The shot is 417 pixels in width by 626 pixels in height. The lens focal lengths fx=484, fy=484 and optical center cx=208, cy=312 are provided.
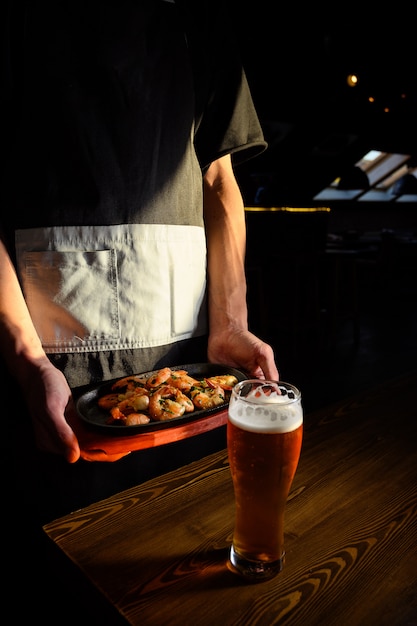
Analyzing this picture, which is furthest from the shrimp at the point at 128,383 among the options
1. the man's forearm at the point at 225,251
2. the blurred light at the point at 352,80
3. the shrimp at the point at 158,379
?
the blurred light at the point at 352,80

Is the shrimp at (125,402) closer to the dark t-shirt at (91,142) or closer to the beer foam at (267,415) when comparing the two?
the dark t-shirt at (91,142)

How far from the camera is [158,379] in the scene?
116 centimetres

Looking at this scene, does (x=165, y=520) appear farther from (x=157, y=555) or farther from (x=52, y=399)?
(x=52, y=399)

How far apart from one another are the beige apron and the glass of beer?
597mm

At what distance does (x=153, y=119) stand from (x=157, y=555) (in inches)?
41.4

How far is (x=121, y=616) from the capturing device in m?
0.62

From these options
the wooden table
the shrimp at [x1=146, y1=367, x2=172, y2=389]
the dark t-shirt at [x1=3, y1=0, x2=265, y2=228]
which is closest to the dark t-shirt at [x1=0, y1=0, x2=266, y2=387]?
the dark t-shirt at [x1=3, y1=0, x2=265, y2=228]

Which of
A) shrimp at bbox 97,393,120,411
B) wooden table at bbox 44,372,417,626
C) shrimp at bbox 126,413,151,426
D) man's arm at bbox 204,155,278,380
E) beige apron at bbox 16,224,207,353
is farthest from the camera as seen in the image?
man's arm at bbox 204,155,278,380

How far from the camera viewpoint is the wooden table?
24.9 inches

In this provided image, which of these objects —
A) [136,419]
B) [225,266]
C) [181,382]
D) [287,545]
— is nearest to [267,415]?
[287,545]

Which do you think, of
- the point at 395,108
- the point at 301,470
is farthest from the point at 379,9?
the point at 301,470

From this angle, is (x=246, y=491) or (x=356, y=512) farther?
(x=356, y=512)

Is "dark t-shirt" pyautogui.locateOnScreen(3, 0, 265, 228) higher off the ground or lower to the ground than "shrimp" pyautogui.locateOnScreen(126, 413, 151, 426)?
higher

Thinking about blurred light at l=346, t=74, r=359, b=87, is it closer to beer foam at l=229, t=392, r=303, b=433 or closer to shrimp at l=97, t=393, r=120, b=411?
shrimp at l=97, t=393, r=120, b=411
